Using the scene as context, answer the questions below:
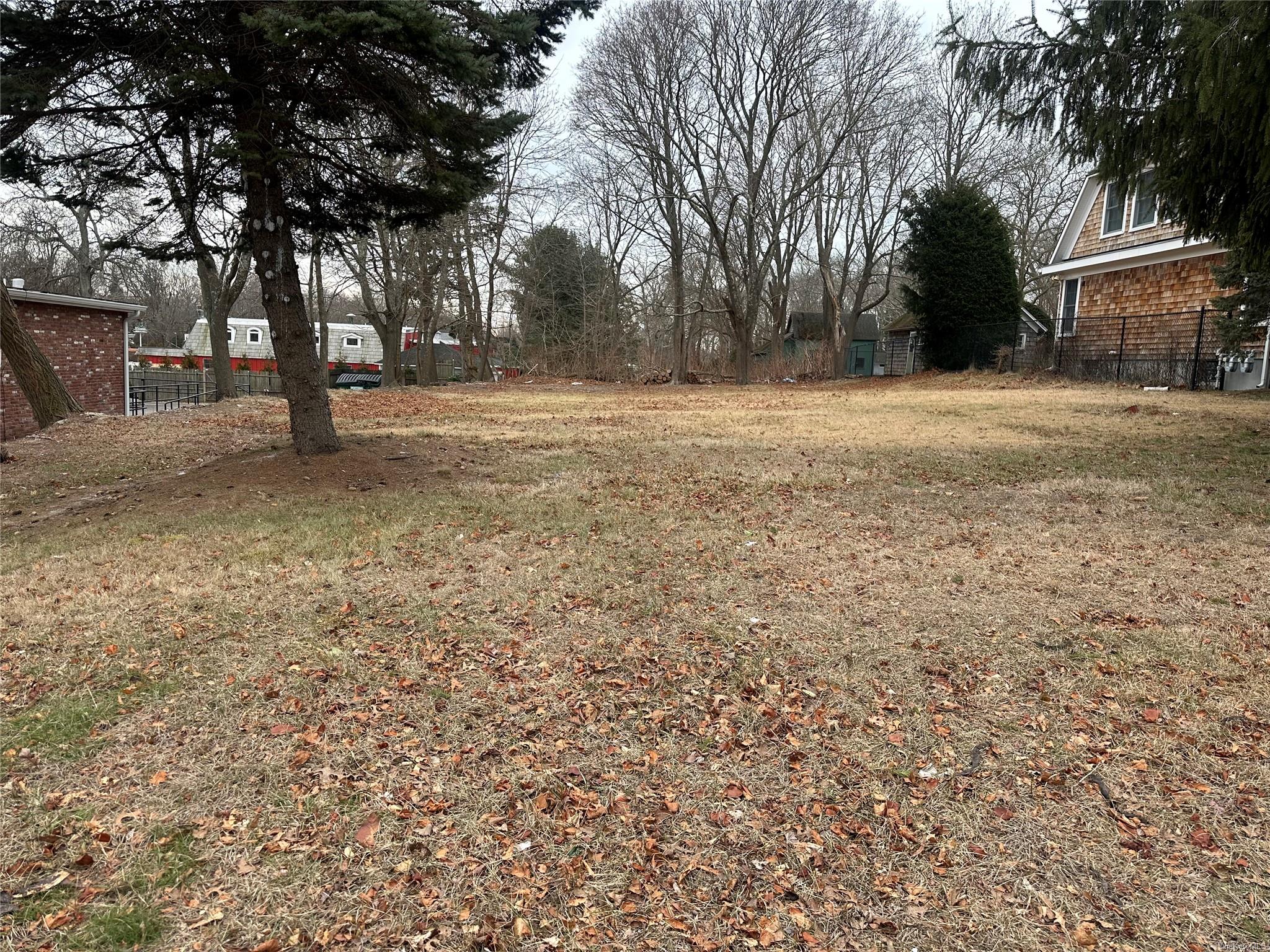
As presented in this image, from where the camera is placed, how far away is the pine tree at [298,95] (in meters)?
5.81

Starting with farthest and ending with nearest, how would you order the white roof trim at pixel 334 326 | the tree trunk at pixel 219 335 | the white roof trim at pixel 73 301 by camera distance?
the white roof trim at pixel 334 326 < the tree trunk at pixel 219 335 < the white roof trim at pixel 73 301

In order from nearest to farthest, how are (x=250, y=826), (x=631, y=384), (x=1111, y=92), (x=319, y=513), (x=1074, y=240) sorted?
(x=250, y=826)
(x=319, y=513)
(x=1111, y=92)
(x=1074, y=240)
(x=631, y=384)

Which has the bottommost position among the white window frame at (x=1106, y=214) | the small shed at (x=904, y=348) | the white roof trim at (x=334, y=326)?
the small shed at (x=904, y=348)

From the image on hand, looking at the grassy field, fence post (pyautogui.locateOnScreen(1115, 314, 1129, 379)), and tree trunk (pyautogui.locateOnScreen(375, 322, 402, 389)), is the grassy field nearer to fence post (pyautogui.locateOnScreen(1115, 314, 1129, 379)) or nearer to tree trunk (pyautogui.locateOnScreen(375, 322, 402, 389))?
fence post (pyautogui.locateOnScreen(1115, 314, 1129, 379))

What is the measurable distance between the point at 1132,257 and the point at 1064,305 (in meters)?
3.17

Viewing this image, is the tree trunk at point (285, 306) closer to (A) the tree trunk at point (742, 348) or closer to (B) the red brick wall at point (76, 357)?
(B) the red brick wall at point (76, 357)

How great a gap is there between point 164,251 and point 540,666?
709 cm

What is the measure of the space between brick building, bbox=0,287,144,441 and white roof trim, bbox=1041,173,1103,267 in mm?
24424

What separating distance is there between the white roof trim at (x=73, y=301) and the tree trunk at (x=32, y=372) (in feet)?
5.43

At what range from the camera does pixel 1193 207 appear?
7.90 metres

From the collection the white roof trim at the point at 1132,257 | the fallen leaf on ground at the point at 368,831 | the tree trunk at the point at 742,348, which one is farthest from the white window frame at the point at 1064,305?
the fallen leaf on ground at the point at 368,831

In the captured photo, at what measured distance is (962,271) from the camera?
25859 millimetres

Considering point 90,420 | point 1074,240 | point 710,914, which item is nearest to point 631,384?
point 1074,240

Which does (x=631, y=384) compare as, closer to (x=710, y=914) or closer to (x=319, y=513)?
(x=319, y=513)
